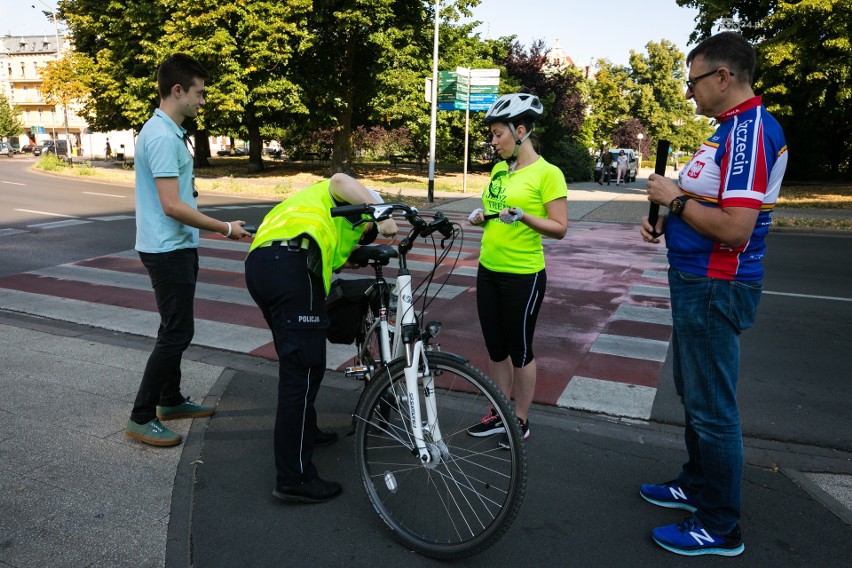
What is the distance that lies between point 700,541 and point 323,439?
210 centimetres

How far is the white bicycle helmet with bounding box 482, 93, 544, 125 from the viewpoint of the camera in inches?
137

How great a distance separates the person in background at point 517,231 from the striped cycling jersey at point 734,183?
884 millimetres

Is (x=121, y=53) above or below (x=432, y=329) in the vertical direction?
above

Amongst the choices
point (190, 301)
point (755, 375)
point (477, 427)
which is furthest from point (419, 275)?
point (477, 427)

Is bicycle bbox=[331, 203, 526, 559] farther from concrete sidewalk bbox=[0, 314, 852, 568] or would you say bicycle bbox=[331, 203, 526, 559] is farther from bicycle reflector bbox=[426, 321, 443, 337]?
concrete sidewalk bbox=[0, 314, 852, 568]

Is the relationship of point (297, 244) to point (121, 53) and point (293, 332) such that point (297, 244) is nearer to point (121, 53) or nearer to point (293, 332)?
point (293, 332)

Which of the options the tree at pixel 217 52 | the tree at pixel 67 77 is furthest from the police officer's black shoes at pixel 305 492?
the tree at pixel 67 77

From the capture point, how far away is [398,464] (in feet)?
10.5

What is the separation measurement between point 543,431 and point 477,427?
1264 mm

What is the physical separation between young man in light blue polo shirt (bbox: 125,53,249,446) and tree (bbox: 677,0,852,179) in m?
22.0

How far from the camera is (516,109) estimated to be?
349 cm

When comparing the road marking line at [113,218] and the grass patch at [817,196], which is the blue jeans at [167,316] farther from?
the grass patch at [817,196]

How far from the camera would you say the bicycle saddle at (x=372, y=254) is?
10.9 ft

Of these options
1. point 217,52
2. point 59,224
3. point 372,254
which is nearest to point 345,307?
point 372,254
